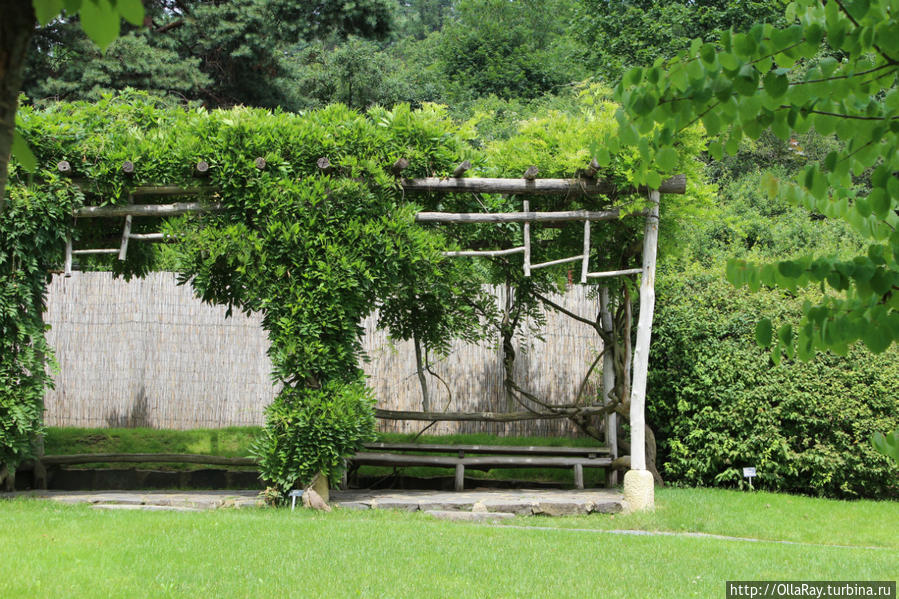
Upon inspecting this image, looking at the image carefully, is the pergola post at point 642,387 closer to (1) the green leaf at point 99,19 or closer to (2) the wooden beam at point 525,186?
(2) the wooden beam at point 525,186

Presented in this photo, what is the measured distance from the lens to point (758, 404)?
10.1 meters

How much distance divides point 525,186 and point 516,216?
1.16 ft

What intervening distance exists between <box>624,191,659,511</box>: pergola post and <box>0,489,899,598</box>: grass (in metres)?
0.45

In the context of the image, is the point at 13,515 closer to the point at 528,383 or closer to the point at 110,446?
the point at 110,446

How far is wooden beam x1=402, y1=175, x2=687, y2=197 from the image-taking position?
8.97 meters

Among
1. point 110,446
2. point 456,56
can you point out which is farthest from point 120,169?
point 456,56

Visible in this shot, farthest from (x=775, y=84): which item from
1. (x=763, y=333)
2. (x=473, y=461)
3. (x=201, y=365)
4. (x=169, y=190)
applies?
(x=201, y=365)

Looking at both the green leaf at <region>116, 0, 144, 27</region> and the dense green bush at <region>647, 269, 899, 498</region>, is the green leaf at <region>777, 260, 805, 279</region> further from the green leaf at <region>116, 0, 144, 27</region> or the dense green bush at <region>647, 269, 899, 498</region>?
the dense green bush at <region>647, 269, 899, 498</region>

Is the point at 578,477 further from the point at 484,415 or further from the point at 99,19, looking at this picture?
the point at 99,19

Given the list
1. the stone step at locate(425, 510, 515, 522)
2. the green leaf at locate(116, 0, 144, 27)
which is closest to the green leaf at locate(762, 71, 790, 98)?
the green leaf at locate(116, 0, 144, 27)

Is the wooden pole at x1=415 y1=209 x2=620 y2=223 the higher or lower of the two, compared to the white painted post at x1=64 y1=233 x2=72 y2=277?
higher

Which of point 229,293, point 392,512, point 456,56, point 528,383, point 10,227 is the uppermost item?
point 456,56

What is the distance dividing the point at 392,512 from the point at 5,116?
7.43 m

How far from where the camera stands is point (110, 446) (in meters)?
11.6
